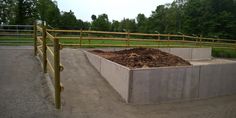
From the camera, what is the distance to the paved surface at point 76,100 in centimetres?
628

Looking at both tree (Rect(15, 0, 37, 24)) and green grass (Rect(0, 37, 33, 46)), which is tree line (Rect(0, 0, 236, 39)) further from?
green grass (Rect(0, 37, 33, 46))

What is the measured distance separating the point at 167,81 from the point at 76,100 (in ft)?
9.98

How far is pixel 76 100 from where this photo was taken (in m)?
7.27

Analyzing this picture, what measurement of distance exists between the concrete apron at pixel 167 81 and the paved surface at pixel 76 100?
287 mm

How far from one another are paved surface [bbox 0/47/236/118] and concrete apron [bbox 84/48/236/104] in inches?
11.3

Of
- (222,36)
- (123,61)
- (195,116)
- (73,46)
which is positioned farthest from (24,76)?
(222,36)

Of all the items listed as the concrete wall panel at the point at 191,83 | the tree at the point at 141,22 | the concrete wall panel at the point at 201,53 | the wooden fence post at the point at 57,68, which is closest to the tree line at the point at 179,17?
the tree at the point at 141,22

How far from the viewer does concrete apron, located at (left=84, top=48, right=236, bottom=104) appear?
26.7 ft

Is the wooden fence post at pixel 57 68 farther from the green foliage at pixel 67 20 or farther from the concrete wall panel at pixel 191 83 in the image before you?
the green foliage at pixel 67 20

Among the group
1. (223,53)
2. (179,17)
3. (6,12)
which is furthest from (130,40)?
(179,17)

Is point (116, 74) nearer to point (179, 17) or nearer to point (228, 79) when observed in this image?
point (228, 79)

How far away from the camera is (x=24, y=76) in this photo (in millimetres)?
8117

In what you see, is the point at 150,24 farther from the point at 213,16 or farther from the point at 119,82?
the point at 119,82

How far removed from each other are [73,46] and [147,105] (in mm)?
7669
